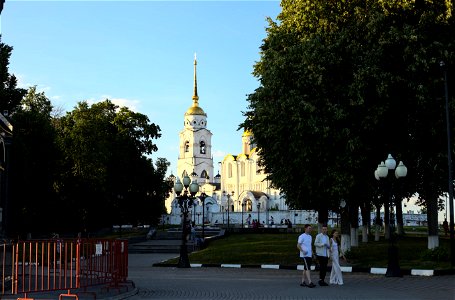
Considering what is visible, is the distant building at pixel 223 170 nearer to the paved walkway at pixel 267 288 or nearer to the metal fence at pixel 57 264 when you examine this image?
the paved walkway at pixel 267 288

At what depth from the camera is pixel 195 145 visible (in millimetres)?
143250

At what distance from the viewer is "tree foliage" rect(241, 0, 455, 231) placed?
24.3 meters

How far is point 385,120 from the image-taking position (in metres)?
25.5

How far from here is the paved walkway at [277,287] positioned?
605 inches

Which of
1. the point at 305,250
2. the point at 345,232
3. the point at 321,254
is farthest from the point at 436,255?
the point at 305,250

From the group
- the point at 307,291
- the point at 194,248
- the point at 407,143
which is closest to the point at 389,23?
the point at 407,143

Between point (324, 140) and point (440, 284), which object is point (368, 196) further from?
point (440, 284)

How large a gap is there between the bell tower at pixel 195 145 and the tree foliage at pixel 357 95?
112 metres

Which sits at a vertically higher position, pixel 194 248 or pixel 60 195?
pixel 60 195

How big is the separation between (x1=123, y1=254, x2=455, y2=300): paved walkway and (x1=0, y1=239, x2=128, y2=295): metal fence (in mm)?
1075

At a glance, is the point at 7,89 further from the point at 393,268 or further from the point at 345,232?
the point at 393,268

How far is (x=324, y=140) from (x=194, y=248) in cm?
1830

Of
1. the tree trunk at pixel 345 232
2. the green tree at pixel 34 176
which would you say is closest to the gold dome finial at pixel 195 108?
the green tree at pixel 34 176

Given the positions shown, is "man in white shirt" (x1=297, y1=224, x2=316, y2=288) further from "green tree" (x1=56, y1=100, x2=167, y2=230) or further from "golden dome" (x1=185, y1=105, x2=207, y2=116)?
"golden dome" (x1=185, y1=105, x2=207, y2=116)
